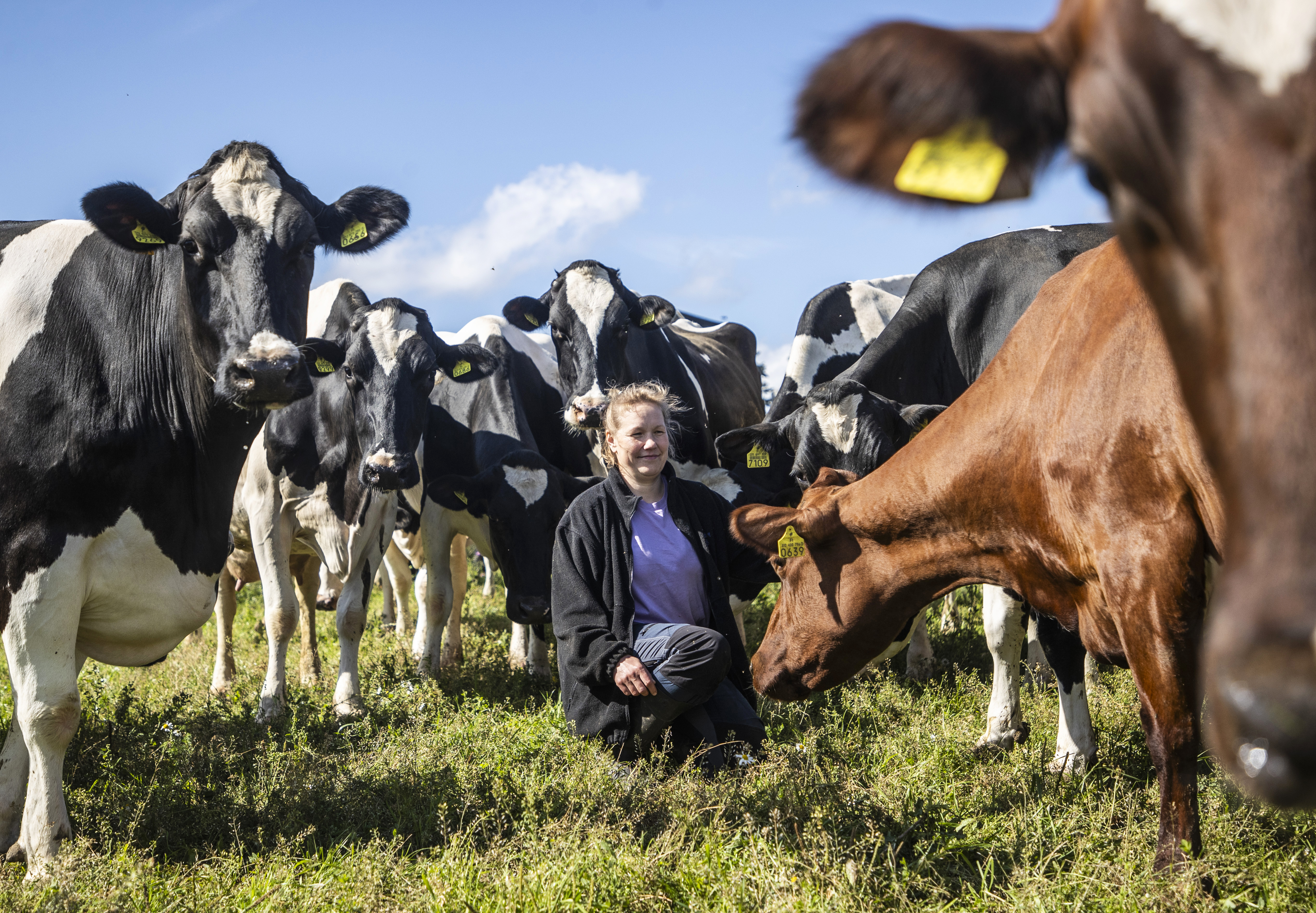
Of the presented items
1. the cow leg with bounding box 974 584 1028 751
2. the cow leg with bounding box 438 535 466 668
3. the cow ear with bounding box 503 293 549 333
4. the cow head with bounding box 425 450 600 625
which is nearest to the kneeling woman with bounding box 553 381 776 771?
the cow leg with bounding box 974 584 1028 751

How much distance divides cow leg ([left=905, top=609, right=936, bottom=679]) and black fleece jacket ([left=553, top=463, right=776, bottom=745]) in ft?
7.48

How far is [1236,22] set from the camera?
57.0 inches

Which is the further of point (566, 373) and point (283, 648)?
point (566, 373)

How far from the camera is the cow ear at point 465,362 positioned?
28.3 ft

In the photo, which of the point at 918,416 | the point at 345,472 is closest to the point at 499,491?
the point at 345,472

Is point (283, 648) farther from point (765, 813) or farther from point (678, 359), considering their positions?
point (678, 359)

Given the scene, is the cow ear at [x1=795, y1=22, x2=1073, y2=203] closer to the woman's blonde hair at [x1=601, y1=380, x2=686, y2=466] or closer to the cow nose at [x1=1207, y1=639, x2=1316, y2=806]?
the cow nose at [x1=1207, y1=639, x2=1316, y2=806]

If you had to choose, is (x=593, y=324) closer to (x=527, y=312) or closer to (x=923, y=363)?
(x=527, y=312)

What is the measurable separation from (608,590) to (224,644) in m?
4.48

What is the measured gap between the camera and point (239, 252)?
4375mm

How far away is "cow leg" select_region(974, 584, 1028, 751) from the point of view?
5.06m

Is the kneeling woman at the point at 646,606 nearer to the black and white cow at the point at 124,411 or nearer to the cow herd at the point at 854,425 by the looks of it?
the cow herd at the point at 854,425

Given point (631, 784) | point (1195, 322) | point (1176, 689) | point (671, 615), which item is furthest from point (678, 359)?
point (1195, 322)

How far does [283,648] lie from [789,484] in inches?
142
